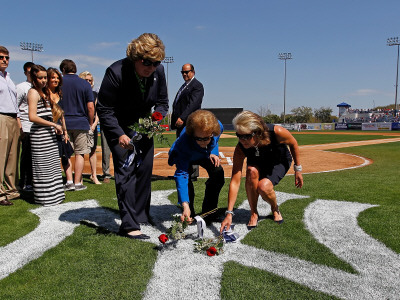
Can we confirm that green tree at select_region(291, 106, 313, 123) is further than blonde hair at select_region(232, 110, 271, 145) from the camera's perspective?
Yes

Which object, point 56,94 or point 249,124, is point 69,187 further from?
point 249,124

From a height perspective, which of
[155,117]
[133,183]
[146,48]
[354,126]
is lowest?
[354,126]

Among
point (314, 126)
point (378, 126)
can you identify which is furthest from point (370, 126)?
point (314, 126)

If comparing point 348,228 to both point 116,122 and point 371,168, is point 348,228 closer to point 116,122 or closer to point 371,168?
point 116,122

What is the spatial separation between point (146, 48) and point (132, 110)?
784 millimetres

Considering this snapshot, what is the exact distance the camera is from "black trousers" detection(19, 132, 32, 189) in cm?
620

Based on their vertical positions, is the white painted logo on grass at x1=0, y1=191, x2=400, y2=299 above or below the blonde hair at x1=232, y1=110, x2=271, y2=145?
below

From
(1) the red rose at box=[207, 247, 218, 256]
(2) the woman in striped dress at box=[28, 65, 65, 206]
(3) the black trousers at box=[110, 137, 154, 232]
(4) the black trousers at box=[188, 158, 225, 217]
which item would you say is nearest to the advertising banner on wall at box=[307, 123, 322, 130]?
(2) the woman in striped dress at box=[28, 65, 65, 206]

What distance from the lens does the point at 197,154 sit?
154 inches

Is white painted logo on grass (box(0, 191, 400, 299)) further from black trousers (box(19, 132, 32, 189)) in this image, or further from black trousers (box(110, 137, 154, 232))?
black trousers (box(19, 132, 32, 189))

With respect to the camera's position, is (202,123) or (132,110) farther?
(132,110)

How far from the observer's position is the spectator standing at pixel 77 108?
6043 millimetres

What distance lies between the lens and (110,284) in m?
2.56

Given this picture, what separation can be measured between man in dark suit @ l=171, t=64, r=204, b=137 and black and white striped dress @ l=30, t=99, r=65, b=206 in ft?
8.27
